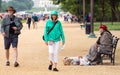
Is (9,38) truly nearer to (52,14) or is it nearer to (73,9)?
(52,14)

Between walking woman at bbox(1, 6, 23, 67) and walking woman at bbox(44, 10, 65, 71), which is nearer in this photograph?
walking woman at bbox(44, 10, 65, 71)

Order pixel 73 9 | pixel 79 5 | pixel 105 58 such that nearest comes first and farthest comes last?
pixel 105 58 → pixel 79 5 → pixel 73 9

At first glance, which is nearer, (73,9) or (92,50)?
(92,50)

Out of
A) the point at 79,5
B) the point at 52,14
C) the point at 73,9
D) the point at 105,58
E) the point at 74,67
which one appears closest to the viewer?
the point at 52,14

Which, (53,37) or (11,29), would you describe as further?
(11,29)

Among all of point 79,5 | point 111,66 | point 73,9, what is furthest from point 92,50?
point 73,9

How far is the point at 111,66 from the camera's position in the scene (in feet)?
49.9

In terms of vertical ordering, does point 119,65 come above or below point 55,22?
below

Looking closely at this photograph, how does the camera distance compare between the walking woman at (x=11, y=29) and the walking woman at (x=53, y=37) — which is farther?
the walking woman at (x=11, y=29)

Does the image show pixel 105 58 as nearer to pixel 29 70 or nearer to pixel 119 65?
pixel 119 65

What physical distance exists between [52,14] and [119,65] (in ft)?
10.9

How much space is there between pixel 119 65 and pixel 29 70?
122 inches

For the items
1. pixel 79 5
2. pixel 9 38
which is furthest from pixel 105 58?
pixel 79 5

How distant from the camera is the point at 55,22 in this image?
543 inches
